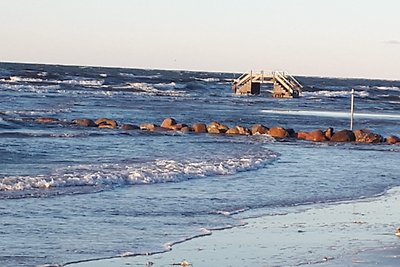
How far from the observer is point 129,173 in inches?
698

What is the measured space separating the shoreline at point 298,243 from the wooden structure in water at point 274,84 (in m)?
65.2

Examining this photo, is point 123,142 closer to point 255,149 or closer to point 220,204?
point 255,149

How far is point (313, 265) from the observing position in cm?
973

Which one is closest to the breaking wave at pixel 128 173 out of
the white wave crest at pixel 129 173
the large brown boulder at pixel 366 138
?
the white wave crest at pixel 129 173

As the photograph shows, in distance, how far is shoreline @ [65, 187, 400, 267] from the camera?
32.5 ft

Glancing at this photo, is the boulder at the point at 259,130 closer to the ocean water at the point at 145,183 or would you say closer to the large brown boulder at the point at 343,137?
the ocean water at the point at 145,183

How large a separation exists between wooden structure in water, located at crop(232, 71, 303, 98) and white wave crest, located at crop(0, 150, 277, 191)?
190 feet

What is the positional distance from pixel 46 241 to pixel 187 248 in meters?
1.64

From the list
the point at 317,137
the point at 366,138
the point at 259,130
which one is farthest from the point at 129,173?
the point at 259,130

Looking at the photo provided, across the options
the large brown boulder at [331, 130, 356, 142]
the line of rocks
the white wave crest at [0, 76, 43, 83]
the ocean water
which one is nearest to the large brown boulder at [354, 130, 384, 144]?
the line of rocks

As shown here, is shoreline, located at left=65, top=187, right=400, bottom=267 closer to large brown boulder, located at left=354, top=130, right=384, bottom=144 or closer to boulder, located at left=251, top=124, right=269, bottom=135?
large brown boulder, located at left=354, top=130, right=384, bottom=144

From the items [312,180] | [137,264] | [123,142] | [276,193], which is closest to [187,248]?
[137,264]

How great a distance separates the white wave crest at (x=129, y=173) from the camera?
1590 cm

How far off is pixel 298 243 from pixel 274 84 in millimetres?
70712
